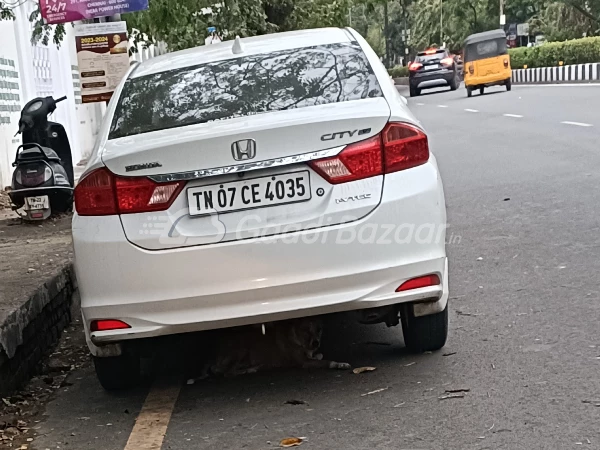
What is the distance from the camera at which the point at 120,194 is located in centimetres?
439

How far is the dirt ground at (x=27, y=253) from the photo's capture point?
6.06m

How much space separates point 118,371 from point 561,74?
37217 millimetres

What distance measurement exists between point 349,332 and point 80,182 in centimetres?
190

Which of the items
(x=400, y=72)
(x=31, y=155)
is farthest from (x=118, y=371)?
(x=400, y=72)

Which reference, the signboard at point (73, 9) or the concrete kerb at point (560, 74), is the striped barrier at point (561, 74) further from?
the signboard at point (73, 9)

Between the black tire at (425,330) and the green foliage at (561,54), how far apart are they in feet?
124

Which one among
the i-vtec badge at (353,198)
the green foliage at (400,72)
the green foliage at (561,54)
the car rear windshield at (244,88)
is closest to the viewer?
the i-vtec badge at (353,198)

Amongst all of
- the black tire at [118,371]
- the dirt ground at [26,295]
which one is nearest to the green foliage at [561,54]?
the dirt ground at [26,295]

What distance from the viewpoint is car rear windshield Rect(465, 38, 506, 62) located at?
36.0m

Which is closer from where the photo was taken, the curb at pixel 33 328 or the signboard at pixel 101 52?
the curb at pixel 33 328

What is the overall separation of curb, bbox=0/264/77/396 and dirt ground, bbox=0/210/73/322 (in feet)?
0.19

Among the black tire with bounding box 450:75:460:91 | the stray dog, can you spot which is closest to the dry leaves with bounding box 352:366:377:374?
the stray dog

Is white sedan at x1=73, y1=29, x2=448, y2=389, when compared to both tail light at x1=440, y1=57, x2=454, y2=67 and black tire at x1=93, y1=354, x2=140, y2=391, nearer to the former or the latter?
black tire at x1=93, y1=354, x2=140, y2=391

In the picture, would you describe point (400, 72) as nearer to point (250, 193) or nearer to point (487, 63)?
point (487, 63)
